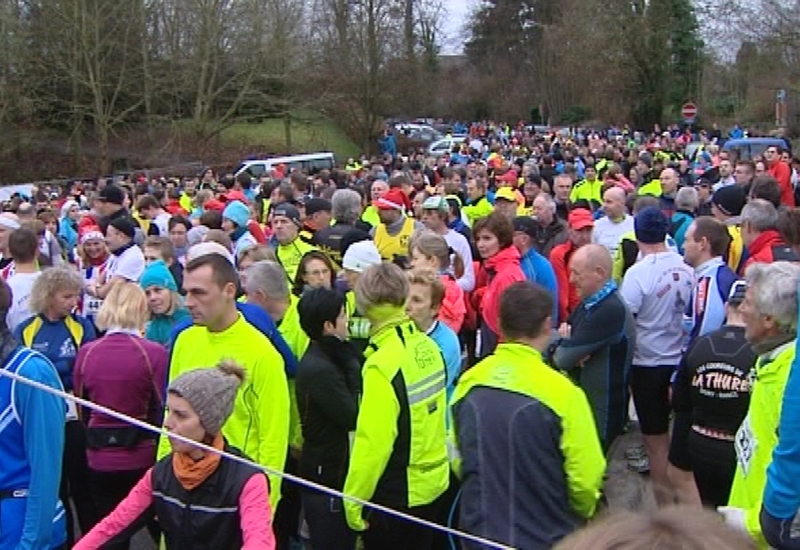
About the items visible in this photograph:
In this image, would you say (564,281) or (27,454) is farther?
(564,281)

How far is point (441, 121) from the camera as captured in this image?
56.0 metres

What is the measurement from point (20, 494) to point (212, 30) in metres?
36.0

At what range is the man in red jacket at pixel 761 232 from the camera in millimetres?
6113

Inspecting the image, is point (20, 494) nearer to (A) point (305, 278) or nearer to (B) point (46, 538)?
(B) point (46, 538)

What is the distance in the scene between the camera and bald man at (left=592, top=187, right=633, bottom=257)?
8422 millimetres

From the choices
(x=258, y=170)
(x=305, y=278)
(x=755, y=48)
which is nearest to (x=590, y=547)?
(x=305, y=278)

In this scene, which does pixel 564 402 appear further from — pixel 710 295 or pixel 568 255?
pixel 568 255

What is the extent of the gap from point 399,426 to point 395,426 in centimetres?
4

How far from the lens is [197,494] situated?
3.16 m

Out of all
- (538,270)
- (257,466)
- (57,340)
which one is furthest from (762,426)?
(57,340)

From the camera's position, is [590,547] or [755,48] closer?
[590,547]

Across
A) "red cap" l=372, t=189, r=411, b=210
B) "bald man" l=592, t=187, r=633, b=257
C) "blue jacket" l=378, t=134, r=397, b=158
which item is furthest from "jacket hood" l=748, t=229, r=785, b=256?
"blue jacket" l=378, t=134, r=397, b=158

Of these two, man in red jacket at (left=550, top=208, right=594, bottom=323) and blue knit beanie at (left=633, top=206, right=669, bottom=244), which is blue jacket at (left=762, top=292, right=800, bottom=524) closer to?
blue knit beanie at (left=633, top=206, right=669, bottom=244)

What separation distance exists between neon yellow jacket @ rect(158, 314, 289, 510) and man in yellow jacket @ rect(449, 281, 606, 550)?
34.0 inches
